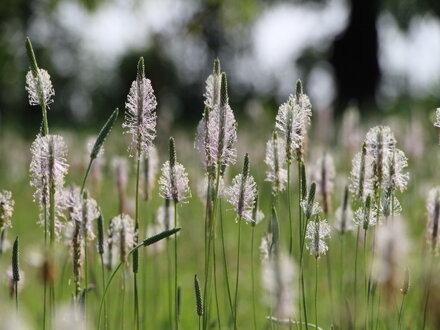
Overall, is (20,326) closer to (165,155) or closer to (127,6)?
(165,155)

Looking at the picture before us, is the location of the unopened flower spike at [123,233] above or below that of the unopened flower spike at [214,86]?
below

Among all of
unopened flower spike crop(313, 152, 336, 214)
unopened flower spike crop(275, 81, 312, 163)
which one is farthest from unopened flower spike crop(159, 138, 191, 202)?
unopened flower spike crop(313, 152, 336, 214)

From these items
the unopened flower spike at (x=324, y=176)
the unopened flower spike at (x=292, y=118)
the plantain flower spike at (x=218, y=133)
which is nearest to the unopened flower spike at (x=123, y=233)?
the plantain flower spike at (x=218, y=133)

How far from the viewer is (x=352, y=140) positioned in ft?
14.4

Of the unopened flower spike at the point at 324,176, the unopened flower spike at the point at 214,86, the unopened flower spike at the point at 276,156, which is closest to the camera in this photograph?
the unopened flower spike at the point at 214,86

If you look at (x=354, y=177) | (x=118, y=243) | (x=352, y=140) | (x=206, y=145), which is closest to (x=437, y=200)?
(x=354, y=177)

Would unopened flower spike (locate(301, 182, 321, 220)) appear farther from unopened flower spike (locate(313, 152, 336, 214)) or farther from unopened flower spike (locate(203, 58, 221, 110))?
unopened flower spike (locate(313, 152, 336, 214))

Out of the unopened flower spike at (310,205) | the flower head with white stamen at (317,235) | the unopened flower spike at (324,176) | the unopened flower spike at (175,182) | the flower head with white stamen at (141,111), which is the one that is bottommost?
the flower head with white stamen at (317,235)

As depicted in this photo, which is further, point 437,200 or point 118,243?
point 118,243

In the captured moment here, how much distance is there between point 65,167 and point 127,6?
52.4 ft

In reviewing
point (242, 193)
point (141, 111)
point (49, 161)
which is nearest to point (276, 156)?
point (242, 193)

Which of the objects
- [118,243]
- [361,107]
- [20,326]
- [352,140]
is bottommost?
[20,326]

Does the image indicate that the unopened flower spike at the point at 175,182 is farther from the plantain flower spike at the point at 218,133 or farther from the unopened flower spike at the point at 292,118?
the unopened flower spike at the point at 292,118

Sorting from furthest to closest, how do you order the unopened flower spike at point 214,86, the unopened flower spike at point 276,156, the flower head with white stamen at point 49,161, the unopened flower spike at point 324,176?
1. the unopened flower spike at point 324,176
2. the unopened flower spike at point 276,156
3. the unopened flower spike at point 214,86
4. the flower head with white stamen at point 49,161
